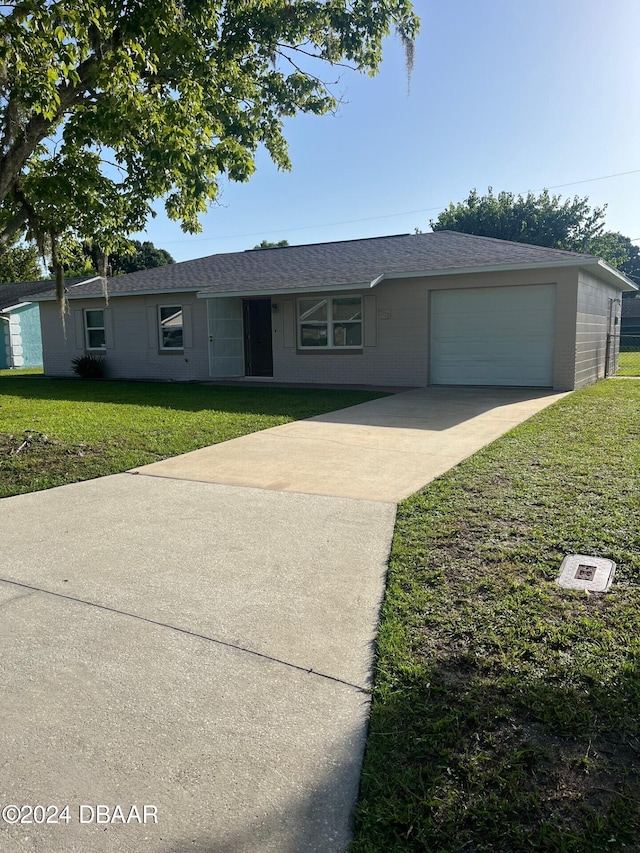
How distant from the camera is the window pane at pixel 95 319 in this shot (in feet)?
61.9


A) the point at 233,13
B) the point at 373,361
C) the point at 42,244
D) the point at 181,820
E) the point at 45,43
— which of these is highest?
the point at 233,13

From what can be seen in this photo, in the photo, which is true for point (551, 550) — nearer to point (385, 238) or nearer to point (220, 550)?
point (220, 550)

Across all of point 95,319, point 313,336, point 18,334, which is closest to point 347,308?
point 313,336

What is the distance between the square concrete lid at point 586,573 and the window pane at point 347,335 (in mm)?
11582

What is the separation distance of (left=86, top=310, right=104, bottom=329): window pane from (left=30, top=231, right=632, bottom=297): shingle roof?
29.4 inches

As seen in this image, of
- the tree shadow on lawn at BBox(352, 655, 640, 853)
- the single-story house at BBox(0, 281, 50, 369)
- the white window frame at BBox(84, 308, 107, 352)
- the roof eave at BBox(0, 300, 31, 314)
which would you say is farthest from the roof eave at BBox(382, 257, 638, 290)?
the single-story house at BBox(0, 281, 50, 369)

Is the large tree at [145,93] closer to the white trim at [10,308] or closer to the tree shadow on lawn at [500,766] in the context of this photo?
the tree shadow on lawn at [500,766]

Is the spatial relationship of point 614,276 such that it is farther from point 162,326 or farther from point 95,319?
point 95,319

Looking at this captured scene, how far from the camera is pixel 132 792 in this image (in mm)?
2115

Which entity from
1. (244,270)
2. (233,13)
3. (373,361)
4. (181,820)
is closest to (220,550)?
(181,820)

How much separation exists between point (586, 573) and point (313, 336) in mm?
12530

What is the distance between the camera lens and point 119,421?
30.7 feet

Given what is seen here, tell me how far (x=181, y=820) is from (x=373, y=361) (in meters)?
13.4

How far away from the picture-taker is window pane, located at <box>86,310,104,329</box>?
18.9 metres
